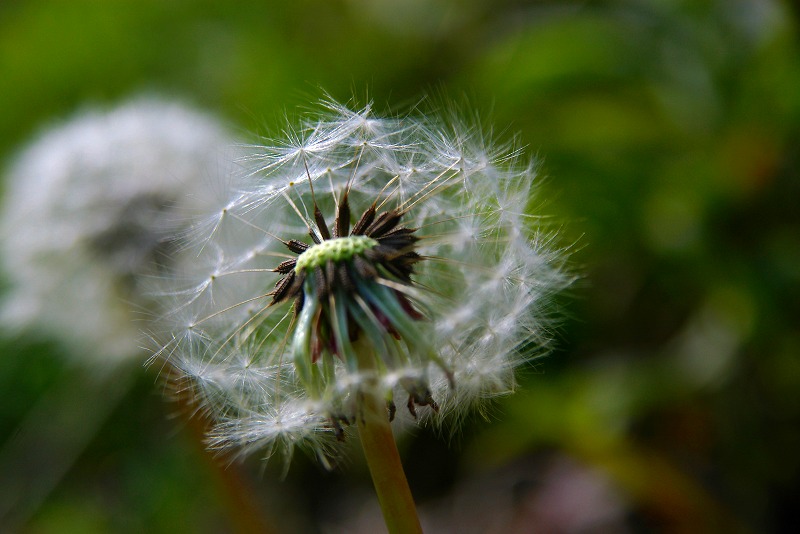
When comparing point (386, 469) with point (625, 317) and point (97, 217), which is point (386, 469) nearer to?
point (97, 217)

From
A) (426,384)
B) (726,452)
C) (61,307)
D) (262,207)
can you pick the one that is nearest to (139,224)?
(61,307)

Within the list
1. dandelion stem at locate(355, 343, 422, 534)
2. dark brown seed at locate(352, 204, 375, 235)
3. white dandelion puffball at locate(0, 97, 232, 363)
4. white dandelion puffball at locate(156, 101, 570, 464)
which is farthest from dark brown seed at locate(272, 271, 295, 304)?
white dandelion puffball at locate(0, 97, 232, 363)

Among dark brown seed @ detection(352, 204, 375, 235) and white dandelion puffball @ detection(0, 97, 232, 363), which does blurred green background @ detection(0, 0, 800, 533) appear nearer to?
white dandelion puffball @ detection(0, 97, 232, 363)

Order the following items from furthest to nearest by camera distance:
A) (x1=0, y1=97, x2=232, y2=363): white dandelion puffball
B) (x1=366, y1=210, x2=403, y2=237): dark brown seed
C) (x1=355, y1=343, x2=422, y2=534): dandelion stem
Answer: (x1=0, y1=97, x2=232, y2=363): white dandelion puffball < (x1=366, y1=210, x2=403, y2=237): dark brown seed < (x1=355, y1=343, x2=422, y2=534): dandelion stem

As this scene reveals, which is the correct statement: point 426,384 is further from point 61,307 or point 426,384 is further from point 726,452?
point 61,307

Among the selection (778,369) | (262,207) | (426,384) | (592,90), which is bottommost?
(426,384)
